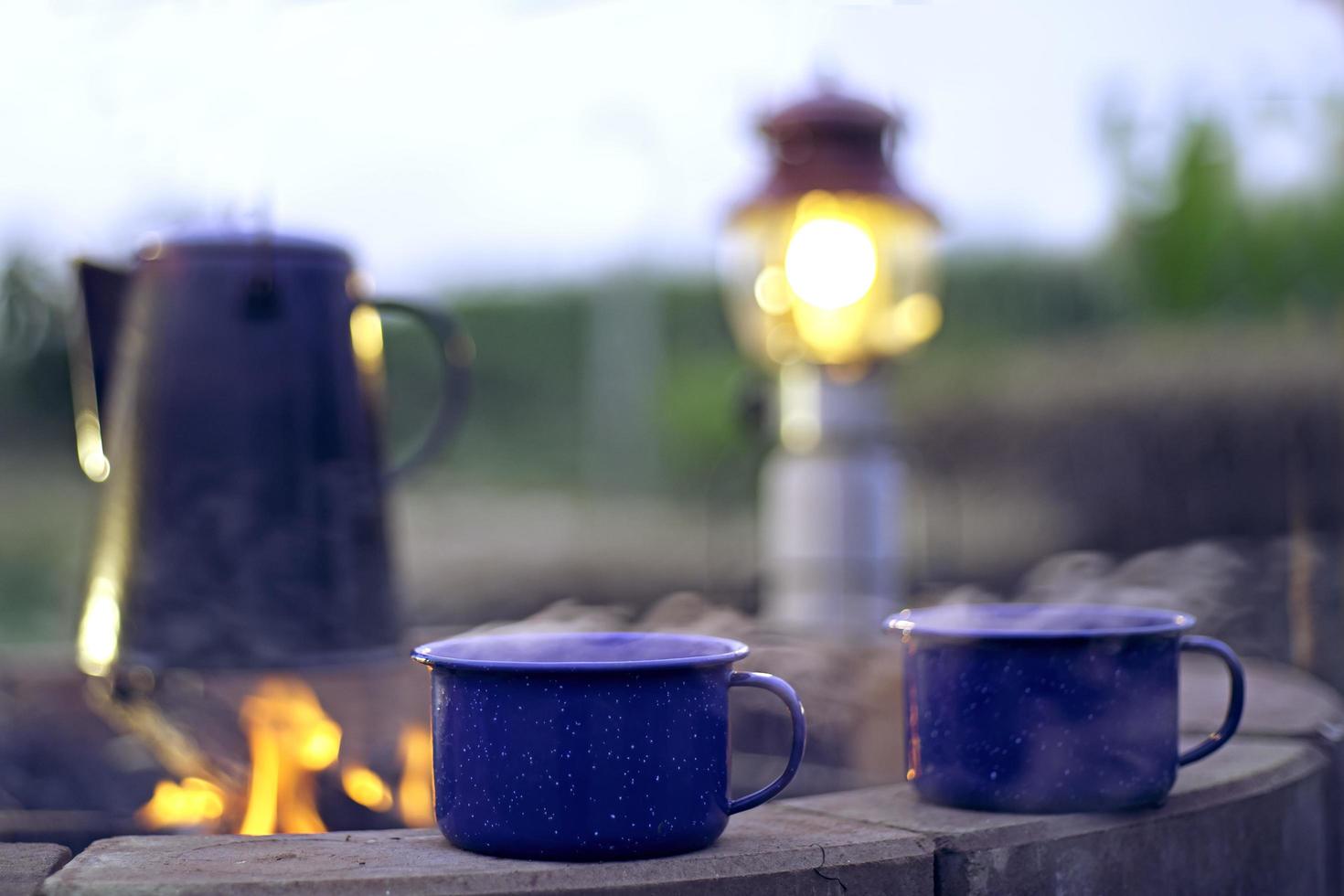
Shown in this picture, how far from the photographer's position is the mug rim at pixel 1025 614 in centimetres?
101

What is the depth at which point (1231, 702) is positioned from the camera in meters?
1.10

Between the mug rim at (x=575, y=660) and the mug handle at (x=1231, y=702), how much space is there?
0.37 meters

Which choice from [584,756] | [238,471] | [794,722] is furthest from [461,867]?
[238,471]

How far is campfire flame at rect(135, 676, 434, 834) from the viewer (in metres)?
1.37

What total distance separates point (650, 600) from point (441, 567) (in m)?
2.12

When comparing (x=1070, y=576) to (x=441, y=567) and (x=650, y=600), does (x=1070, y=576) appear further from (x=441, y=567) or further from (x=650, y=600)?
(x=441, y=567)

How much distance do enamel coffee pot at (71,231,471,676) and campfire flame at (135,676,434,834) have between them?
0.32 feet

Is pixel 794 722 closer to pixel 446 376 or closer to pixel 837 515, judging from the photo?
pixel 446 376

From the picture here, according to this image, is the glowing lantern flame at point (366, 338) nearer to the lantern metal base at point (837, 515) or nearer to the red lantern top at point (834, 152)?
the red lantern top at point (834, 152)

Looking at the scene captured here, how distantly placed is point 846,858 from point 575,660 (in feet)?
0.79

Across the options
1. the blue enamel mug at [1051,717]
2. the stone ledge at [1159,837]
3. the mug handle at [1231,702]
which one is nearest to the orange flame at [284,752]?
the stone ledge at [1159,837]

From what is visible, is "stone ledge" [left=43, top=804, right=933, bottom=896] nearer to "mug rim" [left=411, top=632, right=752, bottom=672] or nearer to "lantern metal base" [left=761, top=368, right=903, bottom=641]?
"mug rim" [left=411, top=632, right=752, bottom=672]

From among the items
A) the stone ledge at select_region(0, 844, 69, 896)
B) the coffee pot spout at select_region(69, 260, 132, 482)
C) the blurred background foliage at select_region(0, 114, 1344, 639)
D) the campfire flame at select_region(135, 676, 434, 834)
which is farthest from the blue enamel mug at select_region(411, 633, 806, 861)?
the blurred background foliage at select_region(0, 114, 1344, 639)

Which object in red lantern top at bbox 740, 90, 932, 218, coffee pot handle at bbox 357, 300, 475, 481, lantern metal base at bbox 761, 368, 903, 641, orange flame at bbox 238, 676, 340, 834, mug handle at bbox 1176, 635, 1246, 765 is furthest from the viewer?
lantern metal base at bbox 761, 368, 903, 641
